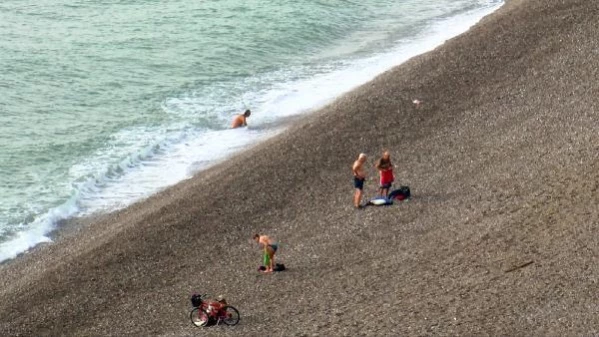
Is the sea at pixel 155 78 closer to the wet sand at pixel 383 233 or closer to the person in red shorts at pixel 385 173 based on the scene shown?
the wet sand at pixel 383 233

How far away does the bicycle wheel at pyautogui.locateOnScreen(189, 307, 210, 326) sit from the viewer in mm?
19734

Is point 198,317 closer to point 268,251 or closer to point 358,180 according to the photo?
point 268,251

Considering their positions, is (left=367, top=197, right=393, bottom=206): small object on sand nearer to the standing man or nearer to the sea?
the sea

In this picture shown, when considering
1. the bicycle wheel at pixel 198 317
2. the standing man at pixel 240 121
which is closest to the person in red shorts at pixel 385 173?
the bicycle wheel at pixel 198 317

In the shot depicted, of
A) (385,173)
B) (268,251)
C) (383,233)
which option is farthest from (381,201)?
(268,251)

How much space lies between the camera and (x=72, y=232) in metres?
26.9

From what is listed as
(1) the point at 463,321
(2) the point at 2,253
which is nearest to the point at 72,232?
(2) the point at 2,253

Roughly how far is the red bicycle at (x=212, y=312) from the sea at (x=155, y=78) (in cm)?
777

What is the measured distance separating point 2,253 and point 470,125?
12.5 m

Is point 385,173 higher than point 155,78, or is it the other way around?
point 385,173

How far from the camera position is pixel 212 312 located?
19.6 meters

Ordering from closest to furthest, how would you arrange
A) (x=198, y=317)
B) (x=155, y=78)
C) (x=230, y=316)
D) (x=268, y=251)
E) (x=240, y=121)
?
(x=230, y=316), (x=198, y=317), (x=268, y=251), (x=240, y=121), (x=155, y=78)

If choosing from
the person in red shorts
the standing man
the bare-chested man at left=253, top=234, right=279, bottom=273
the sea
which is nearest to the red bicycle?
the bare-chested man at left=253, top=234, right=279, bottom=273

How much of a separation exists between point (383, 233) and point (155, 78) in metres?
20.6
